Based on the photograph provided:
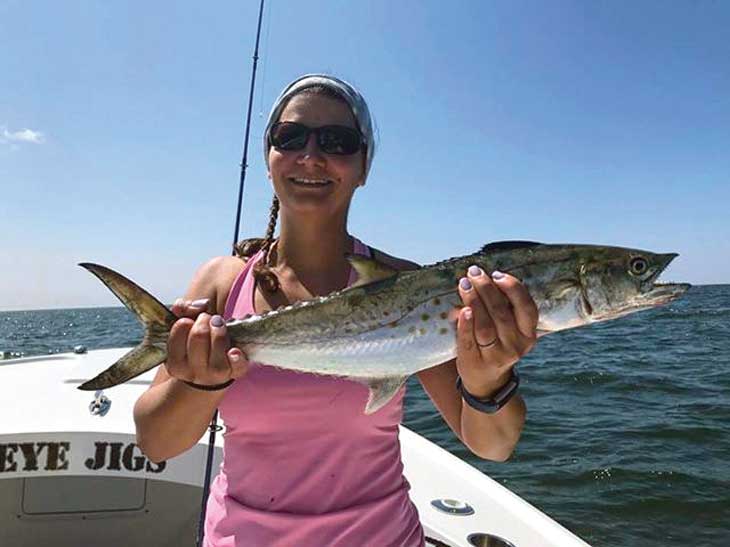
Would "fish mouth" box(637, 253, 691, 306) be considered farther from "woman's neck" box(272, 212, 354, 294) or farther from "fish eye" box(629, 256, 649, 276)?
"woman's neck" box(272, 212, 354, 294)

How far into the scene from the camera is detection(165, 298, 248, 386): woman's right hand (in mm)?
1956

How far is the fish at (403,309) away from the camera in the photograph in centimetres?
211

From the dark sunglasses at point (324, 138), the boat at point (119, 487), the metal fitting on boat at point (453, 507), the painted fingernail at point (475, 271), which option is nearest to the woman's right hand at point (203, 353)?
the dark sunglasses at point (324, 138)

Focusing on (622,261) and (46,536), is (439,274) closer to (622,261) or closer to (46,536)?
(622,261)

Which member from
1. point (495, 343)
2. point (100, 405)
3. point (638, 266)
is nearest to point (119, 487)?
point (100, 405)

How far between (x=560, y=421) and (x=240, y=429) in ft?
29.8

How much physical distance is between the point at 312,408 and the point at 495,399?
25.0 inches

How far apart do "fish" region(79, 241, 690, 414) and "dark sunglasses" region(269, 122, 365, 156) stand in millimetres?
439

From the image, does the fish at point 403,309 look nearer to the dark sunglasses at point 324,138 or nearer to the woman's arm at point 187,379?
the woman's arm at point 187,379

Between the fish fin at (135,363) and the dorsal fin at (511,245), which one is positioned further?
the dorsal fin at (511,245)

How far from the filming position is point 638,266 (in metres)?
2.18

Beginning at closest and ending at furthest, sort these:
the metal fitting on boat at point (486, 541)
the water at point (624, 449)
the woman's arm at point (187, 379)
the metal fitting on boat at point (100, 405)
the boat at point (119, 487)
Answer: the woman's arm at point (187, 379) → the metal fitting on boat at point (486, 541) → the boat at point (119, 487) → the metal fitting on boat at point (100, 405) → the water at point (624, 449)

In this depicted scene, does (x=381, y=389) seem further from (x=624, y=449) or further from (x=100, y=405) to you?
(x=624, y=449)

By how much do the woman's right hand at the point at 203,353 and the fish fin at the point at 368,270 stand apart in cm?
53
